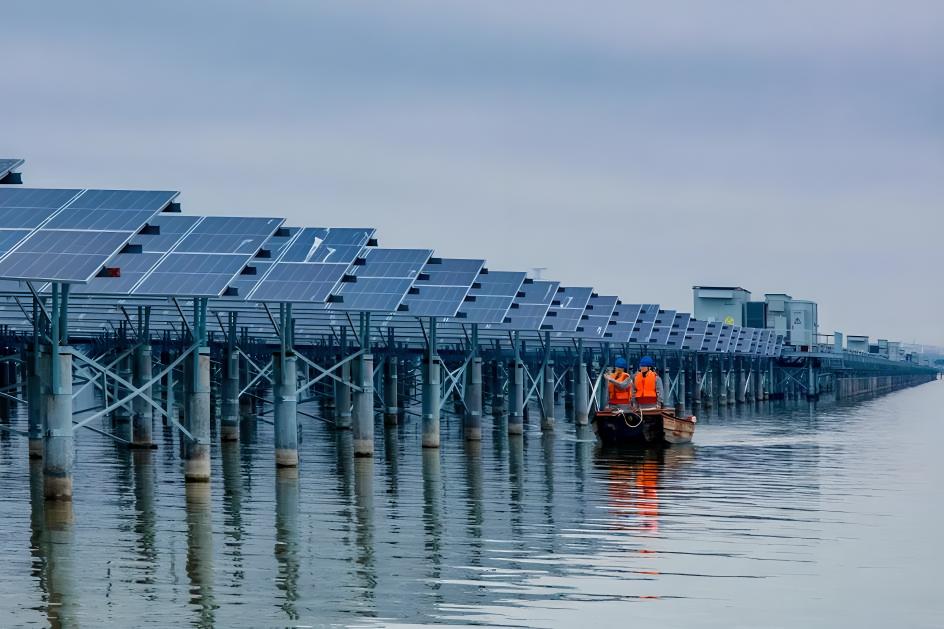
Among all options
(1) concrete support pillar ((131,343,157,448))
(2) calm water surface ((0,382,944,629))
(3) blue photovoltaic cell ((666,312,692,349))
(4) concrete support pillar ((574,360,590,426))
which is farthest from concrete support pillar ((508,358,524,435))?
(3) blue photovoltaic cell ((666,312,692,349))

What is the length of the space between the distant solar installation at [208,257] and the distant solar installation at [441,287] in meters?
11.4

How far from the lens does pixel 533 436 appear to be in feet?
215

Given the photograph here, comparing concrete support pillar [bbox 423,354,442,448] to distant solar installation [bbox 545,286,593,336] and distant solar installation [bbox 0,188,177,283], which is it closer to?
distant solar installation [bbox 0,188,177,283]

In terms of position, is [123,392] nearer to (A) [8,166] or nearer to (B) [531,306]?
(B) [531,306]

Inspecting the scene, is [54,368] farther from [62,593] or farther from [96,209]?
[62,593]

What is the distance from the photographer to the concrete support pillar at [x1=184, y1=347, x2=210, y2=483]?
34.7 meters

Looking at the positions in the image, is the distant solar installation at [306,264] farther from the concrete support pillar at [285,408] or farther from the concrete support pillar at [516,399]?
the concrete support pillar at [516,399]

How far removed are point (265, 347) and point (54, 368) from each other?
2924 cm

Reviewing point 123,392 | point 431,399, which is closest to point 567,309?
point 123,392

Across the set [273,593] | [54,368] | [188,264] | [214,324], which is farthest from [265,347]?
[273,593]

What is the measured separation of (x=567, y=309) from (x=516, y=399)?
1655 centimetres

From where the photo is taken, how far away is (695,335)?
388 ft

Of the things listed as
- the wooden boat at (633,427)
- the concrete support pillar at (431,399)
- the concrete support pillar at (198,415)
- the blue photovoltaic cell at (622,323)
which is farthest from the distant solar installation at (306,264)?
the blue photovoltaic cell at (622,323)

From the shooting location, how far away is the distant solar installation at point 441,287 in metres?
51.7
